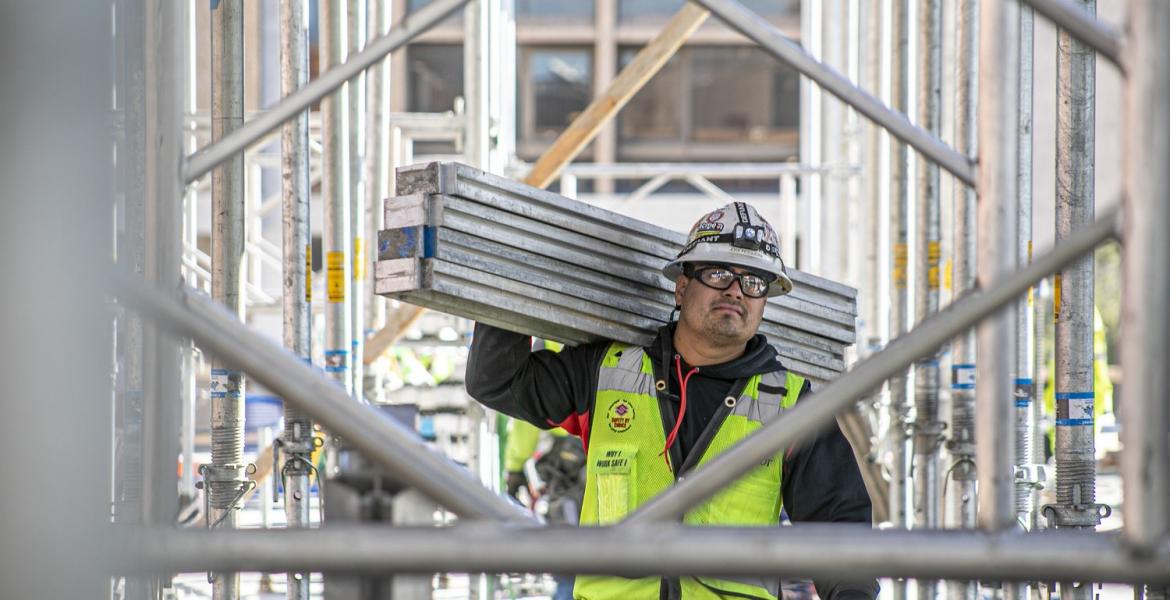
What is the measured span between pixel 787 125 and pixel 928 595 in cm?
3124

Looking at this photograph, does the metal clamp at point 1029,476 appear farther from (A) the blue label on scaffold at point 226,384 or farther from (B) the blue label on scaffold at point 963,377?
(A) the blue label on scaffold at point 226,384

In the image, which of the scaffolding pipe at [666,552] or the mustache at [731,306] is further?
the mustache at [731,306]

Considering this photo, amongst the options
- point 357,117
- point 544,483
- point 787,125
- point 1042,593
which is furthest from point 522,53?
point 1042,593

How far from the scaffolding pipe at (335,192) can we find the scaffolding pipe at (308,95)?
468cm

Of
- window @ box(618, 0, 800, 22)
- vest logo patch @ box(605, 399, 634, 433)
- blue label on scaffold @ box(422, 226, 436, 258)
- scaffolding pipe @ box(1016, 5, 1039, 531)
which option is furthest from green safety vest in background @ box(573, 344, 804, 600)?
window @ box(618, 0, 800, 22)

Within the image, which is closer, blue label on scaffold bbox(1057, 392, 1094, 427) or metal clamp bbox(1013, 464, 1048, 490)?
blue label on scaffold bbox(1057, 392, 1094, 427)

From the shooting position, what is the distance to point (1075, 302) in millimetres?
5117

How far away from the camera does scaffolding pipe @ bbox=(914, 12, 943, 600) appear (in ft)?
25.0

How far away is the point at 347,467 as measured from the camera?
228 cm

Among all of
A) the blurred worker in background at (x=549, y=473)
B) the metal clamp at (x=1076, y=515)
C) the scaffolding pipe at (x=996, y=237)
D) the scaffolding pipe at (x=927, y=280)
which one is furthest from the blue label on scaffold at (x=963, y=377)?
the blurred worker in background at (x=549, y=473)

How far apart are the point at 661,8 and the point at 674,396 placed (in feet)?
107

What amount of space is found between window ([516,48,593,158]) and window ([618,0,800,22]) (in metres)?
1.39

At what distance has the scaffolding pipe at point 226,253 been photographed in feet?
19.0

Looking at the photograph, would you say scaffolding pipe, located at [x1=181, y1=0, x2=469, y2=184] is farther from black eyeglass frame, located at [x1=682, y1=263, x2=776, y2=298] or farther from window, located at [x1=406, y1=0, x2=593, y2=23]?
window, located at [x1=406, y1=0, x2=593, y2=23]
